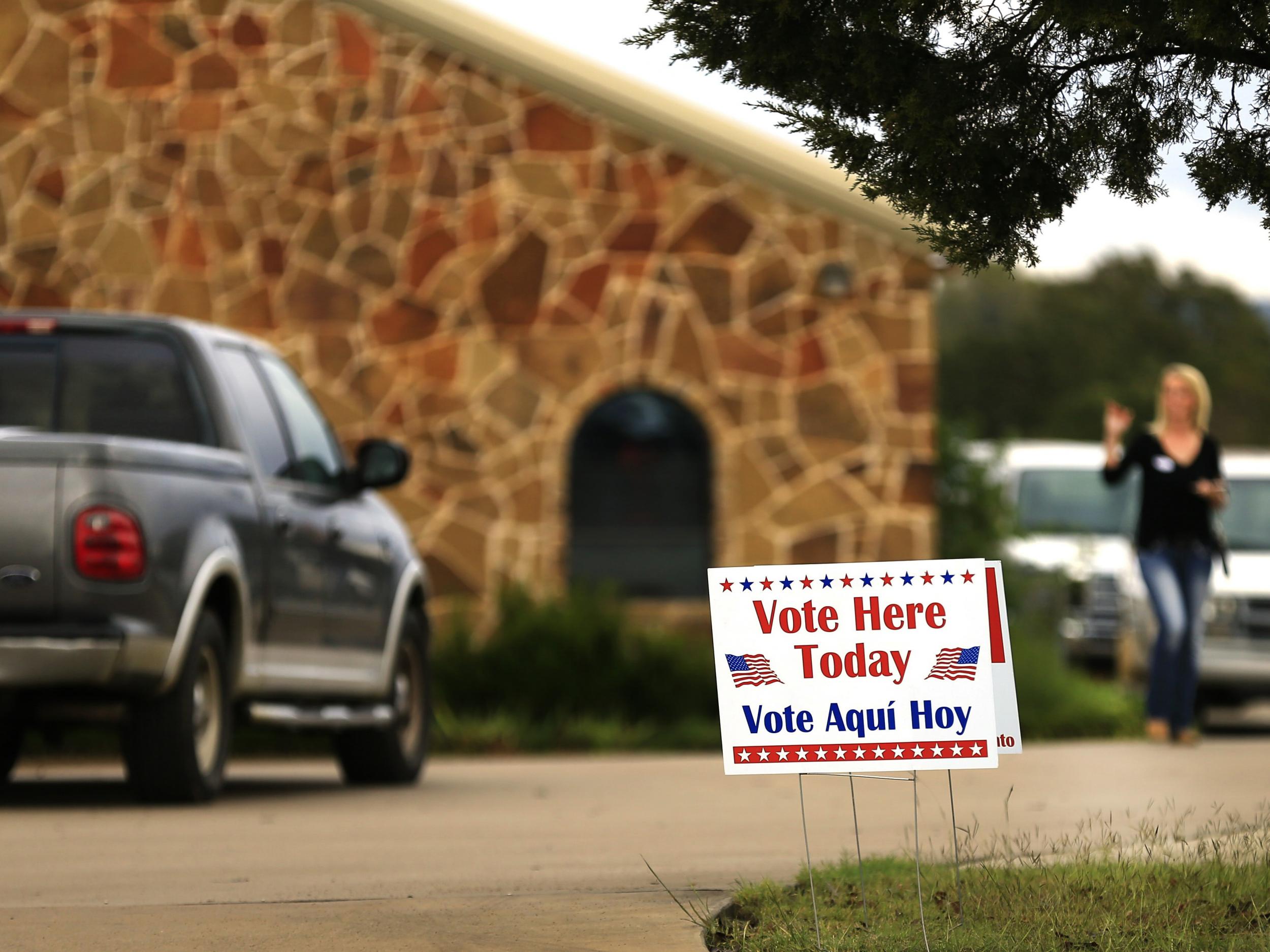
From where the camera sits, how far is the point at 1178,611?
13.9m

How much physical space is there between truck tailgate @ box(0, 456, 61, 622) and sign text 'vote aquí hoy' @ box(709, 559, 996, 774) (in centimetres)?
439

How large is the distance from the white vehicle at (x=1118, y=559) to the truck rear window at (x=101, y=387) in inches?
266

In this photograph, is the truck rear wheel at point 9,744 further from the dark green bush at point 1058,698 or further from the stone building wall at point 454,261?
the dark green bush at point 1058,698

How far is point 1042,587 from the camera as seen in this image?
19250mm

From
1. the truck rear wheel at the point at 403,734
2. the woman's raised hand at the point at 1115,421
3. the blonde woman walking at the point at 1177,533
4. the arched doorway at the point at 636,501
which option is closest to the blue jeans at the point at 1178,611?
the blonde woman walking at the point at 1177,533

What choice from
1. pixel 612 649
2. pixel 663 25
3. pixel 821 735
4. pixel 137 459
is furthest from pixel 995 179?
pixel 612 649

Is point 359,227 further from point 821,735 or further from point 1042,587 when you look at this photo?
point 821,735

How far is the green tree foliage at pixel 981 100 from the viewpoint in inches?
243

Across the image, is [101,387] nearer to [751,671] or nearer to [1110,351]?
[751,671]

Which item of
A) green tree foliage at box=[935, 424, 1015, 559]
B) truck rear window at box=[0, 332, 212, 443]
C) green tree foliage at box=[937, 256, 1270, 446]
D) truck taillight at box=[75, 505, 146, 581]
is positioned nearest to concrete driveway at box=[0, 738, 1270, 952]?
truck taillight at box=[75, 505, 146, 581]

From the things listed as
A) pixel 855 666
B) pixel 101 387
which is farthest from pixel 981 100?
pixel 101 387

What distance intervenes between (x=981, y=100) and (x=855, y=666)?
1.68 metres

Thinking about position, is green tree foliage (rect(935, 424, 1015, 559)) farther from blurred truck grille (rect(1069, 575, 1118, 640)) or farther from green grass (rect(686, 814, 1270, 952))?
green grass (rect(686, 814, 1270, 952))

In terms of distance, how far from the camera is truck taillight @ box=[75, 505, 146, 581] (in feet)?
30.6
